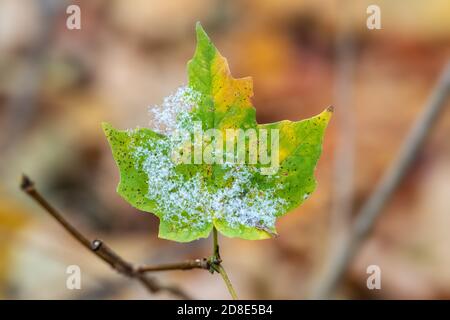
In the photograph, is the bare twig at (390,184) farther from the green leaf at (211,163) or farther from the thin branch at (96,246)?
the green leaf at (211,163)

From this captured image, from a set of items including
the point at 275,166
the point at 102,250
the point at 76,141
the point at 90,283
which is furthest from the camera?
the point at 76,141

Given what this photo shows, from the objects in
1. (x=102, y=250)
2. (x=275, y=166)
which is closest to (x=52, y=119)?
(x=102, y=250)

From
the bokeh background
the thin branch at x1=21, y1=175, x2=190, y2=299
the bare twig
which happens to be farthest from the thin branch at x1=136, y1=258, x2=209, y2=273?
the bokeh background

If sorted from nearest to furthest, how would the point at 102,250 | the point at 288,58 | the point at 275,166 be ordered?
the point at 275,166
the point at 102,250
the point at 288,58

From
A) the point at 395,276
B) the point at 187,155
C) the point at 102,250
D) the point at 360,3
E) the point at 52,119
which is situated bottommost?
the point at 395,276

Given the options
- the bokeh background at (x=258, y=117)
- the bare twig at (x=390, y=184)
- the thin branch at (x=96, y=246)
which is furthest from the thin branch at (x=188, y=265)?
the bokeh background at (x=258, y=117)

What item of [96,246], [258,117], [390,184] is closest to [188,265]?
[96,246]

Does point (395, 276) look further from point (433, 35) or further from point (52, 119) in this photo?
point (52, 119)
